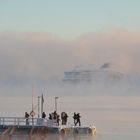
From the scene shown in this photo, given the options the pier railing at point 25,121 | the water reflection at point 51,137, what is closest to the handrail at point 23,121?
the pier railing at point 25,121

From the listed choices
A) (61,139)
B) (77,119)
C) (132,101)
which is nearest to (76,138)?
(61,139)

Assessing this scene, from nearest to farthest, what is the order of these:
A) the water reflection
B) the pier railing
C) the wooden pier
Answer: the water reflection, the wooden pier, the pier railing

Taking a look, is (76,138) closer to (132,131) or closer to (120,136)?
(120,136)

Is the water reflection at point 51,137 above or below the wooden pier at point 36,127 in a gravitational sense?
below

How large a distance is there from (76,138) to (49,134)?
3.28 meters

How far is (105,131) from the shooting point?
262 feet

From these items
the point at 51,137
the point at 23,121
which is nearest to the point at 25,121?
the point at 23,121

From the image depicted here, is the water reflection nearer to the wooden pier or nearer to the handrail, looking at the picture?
the wooden pier

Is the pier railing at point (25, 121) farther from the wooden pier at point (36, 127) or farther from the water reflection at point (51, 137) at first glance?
the water reflection at point (51, 137)

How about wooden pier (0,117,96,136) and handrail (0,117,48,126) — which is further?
handrail (0,117,48,126)

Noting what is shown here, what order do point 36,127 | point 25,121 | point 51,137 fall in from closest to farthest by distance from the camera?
point 51,137 → point 36,127 → point 25,121

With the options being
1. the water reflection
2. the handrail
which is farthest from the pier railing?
the water reflection

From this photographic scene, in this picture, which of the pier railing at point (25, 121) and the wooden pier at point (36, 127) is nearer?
Result: the wooden pier at point (36, 127)

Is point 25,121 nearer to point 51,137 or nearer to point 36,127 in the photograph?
point 36,127
